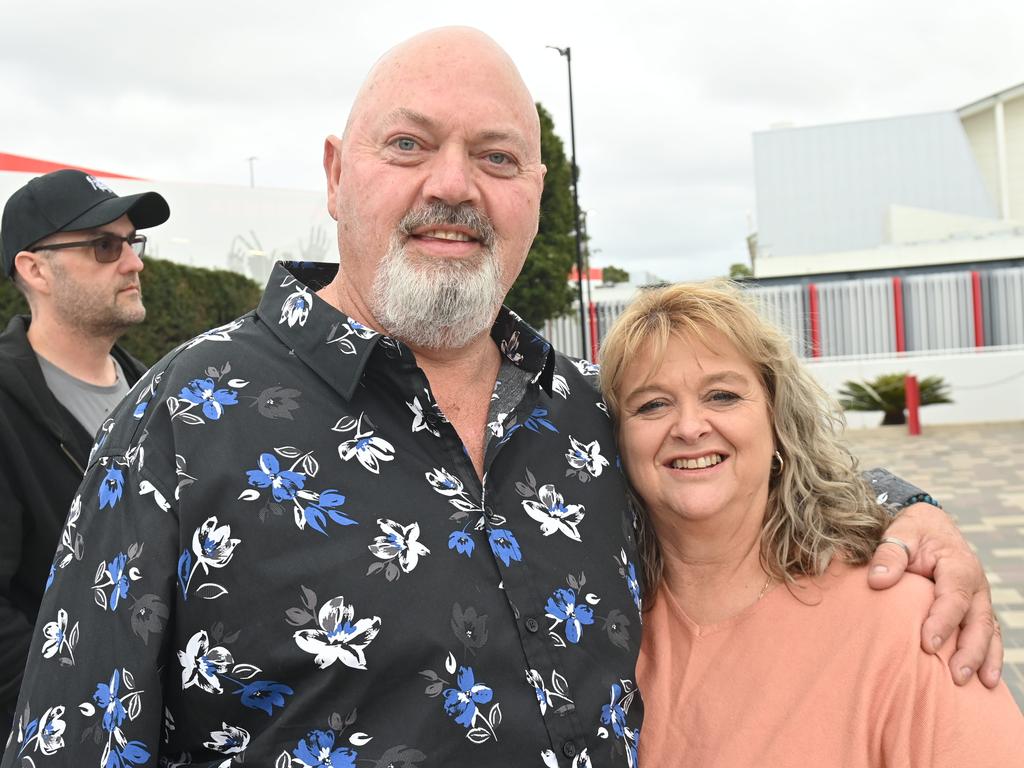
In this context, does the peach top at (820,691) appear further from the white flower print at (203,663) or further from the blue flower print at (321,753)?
the white flower print at (203,663)

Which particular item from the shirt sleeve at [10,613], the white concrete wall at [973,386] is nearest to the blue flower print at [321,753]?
the shirt sleeve at [10,613]

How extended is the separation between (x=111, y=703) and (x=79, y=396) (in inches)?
66.7

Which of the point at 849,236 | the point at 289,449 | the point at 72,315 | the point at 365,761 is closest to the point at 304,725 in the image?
the point at 365,761

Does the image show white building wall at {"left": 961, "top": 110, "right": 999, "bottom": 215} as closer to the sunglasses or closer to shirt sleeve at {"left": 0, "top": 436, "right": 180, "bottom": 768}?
the sunglasses

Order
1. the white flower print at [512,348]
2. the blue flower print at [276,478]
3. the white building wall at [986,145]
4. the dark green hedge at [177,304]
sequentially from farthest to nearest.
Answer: the white building wall at [986,145] < the dark green hedge at [177,304] < the white flower print at [512,348] < the blue flower print at [276,478]

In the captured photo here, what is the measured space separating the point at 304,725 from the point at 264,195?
22458 mm

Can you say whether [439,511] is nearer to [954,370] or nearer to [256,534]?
[256,534]

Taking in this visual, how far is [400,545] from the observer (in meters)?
1.80

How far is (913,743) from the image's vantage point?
6.59 feet

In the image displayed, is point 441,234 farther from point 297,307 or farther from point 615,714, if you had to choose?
point 615,714

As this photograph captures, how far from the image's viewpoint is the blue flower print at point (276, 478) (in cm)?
176

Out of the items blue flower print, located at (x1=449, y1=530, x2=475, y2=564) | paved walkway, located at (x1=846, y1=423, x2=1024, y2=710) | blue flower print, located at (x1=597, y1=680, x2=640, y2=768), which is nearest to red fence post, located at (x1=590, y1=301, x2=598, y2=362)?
paved walkway, located at (x1=846, y1=423, x2=1024, y2=710)

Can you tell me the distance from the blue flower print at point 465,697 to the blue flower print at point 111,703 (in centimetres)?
55

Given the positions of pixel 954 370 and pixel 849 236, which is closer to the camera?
pixel 954 370
